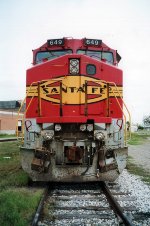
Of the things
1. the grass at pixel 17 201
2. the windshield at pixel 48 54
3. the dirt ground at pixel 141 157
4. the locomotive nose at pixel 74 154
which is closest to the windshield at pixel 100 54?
the windshield at pixel 48 54

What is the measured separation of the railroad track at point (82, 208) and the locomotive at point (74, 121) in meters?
0.35

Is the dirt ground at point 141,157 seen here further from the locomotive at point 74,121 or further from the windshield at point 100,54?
the windshield at point 100,54

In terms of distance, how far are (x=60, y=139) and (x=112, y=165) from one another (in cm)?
120

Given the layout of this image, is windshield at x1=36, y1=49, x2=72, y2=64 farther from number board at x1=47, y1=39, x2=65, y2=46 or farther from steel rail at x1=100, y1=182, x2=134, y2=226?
steel rail at x1=100, y1=182, x2=134, y2=226

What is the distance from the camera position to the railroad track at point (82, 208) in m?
4.49

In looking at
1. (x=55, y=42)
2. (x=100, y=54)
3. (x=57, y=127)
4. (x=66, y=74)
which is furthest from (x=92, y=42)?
(x=57, y=127)

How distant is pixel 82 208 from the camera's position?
5.14 meters

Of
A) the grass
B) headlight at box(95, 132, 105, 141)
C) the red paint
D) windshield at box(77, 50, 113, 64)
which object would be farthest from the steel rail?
windshield at box(77, 50, 113, 64)

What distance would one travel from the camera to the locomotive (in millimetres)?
6281

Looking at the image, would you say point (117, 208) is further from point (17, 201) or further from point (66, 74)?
point (66, 74)

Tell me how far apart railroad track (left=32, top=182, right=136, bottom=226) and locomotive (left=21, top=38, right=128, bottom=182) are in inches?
13.7

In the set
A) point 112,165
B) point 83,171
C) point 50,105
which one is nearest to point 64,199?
point 83,171

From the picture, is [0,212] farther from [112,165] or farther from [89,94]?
[89,94]

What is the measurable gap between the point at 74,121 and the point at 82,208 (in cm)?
180
